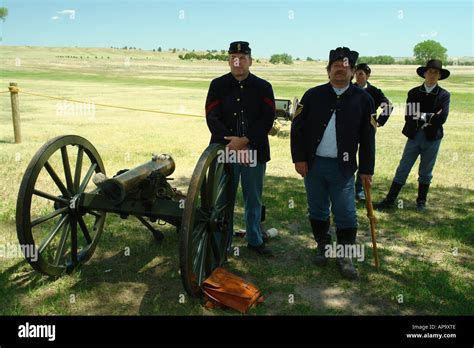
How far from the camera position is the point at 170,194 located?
4.23 metres

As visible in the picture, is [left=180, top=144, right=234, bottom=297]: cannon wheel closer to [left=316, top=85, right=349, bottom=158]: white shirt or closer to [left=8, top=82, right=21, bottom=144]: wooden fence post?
[left=316, top=85, right=349, bottom=158]: white shirt

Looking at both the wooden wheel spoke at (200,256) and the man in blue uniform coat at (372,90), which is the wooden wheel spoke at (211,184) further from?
the man in blue uniform coat at (372,90)

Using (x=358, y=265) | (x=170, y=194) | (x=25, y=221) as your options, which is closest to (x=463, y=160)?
(x=358, y=265)

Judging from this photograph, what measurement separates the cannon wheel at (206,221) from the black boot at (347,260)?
116 centimetres

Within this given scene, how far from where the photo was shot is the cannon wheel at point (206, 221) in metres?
3.20

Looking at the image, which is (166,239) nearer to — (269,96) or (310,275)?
(310,275)

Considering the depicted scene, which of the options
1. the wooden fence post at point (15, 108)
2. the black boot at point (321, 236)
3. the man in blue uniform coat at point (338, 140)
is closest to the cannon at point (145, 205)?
the man in blue uniform coat at point (338, 140)

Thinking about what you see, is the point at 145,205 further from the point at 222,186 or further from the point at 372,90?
the point at 372,90

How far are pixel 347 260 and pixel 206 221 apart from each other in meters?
1.63

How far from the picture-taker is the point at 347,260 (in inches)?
173

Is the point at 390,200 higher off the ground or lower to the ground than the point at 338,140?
lower

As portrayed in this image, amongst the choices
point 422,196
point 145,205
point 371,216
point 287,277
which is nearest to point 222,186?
point 145,205

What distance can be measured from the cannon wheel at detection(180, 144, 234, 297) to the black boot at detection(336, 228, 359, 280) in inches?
45.9

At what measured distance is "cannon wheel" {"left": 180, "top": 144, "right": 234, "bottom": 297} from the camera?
320cm
